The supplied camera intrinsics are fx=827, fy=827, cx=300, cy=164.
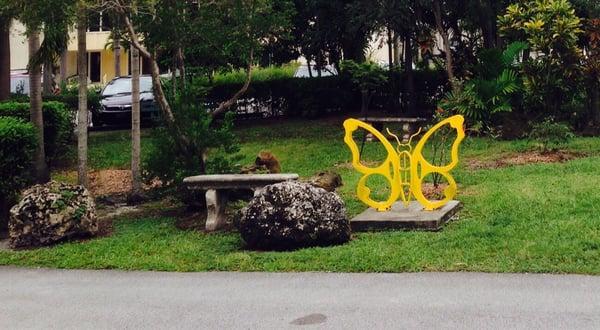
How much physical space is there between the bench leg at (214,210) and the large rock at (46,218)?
4.58ft

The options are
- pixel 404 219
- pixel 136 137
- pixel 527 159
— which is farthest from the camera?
pixel 527 159

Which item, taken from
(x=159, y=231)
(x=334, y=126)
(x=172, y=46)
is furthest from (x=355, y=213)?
(x=334, y=126)

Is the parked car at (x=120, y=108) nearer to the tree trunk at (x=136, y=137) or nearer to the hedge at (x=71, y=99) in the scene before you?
the hedge at (x=71, y=99)

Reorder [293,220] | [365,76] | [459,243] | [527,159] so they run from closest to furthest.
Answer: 1. [459,243]
2. [293,220]
3. [527,159]
4. [365,76]

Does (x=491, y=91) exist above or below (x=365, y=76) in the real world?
below

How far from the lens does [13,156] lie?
1014 centimetres

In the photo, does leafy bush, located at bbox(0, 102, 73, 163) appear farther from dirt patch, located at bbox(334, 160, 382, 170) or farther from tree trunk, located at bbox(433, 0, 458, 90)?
tree trunk, located at bbox(433, 0, 458, 90)

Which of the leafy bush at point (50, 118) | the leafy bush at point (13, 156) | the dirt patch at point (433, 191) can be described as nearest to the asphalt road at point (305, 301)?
the leafy bush at point (13, 156)

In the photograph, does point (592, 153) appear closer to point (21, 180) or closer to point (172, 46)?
point (172, 46)

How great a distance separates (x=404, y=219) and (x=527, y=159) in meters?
4.91

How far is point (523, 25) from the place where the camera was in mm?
15094

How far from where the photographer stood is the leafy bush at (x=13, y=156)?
10016 millimetres

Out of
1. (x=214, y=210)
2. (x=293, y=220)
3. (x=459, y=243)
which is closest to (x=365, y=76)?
(x=214, y=210)

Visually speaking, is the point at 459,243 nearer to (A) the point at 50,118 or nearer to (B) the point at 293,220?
(B) the point at 293,220
